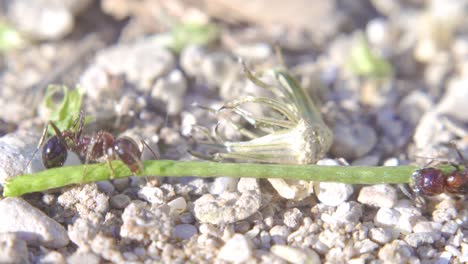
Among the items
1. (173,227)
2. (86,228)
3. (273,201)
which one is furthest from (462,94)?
(86,228)

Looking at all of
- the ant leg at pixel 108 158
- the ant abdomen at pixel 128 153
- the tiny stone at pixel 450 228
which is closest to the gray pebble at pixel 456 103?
the tiny stone at pixel 450 228

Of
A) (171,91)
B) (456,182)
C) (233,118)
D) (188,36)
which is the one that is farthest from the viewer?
(188,36)

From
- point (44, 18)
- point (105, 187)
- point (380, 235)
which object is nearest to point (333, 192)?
point (380, 235)

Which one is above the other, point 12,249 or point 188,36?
point 188,36

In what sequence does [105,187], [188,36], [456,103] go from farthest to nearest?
[188,36], [456,103], [105,187]

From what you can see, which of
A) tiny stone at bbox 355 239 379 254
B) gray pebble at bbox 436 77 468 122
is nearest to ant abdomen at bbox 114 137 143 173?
tiny stone at bbox 355 239 379 254

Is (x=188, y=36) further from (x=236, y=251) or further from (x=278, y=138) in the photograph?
(x=236, y=251)
